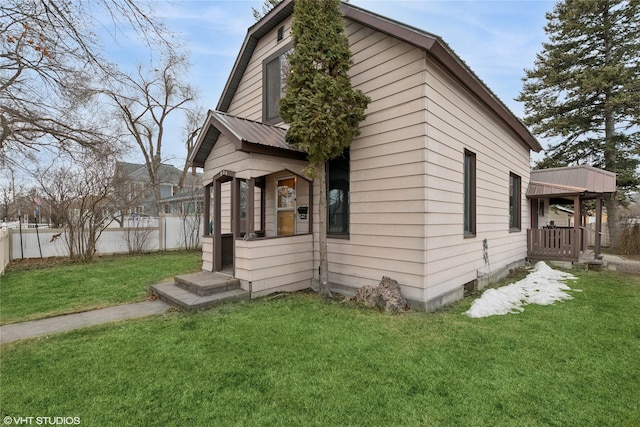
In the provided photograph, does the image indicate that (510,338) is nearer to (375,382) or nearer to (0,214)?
A: (375,382)

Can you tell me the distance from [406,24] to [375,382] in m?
4.91

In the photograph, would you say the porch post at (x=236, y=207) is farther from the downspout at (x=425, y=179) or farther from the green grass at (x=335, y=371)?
the downspout at (x=425, y=179)

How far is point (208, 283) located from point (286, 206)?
2443 millimetres

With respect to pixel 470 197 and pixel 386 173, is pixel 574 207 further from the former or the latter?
pixel 386 173

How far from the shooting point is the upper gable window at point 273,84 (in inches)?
278

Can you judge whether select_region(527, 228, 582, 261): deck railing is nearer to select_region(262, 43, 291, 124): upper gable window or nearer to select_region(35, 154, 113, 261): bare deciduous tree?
select_region(262, 43, 291, 124): upper gable window

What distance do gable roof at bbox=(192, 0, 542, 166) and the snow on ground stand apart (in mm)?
3976

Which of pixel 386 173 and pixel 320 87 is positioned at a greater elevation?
pixel 320 87

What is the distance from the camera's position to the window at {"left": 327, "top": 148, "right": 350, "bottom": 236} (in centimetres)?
581

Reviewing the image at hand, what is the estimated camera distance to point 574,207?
347 inches

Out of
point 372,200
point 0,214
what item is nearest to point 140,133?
point 372,200

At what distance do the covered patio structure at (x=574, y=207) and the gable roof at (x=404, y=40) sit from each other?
1429 millimetres

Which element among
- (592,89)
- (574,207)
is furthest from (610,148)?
(574,207)

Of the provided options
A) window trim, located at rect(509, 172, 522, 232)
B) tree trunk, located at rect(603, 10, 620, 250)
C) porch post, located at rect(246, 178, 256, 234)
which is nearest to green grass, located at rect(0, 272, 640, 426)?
porch post, located at rect(246, 178, 256, 234)
